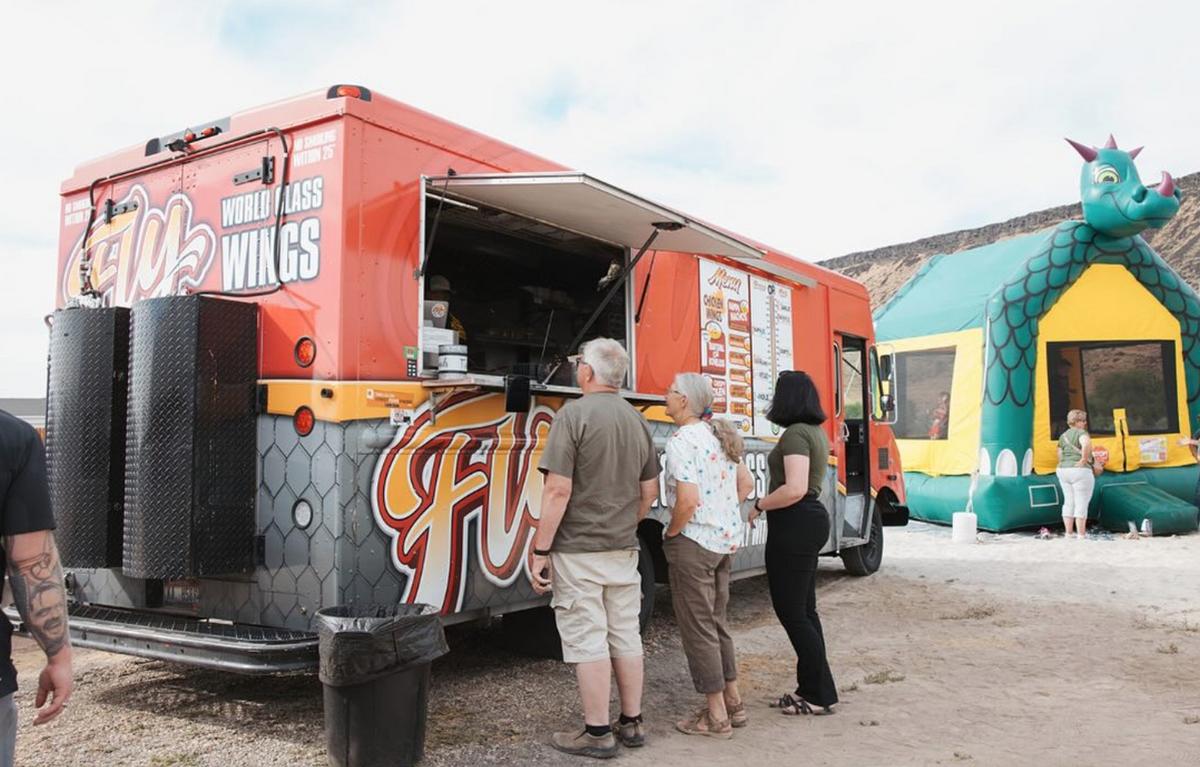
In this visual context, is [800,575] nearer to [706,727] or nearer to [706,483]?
[706,483]

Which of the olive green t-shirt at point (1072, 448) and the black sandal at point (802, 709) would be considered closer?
the black sandal at point (802, 709)

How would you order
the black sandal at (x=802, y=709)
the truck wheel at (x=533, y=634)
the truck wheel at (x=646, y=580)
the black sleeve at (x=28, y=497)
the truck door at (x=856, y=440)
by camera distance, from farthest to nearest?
the truck door at (x=856, y=440) < the truck wheel at (x=646, y=580) < the truck wheel at (x=533, y=634) < the black sandal at (x=802, y=709) < the black sleeve at (x=28, y=497)

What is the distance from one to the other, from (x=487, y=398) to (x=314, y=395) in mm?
911

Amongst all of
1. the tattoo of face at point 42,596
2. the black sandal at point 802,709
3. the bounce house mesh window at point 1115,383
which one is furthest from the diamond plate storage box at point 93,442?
the bounce house mesh window at point 1115,383

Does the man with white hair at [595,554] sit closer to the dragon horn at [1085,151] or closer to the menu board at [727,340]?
the menu board at [727,340]

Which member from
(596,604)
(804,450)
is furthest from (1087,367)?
(596,604)

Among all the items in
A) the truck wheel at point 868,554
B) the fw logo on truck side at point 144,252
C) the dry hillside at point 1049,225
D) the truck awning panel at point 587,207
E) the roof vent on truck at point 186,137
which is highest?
the dry hillside at point 1049,225

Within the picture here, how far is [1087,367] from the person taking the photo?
1262 cm

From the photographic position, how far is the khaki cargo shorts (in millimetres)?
3990

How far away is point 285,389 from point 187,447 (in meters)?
0.47

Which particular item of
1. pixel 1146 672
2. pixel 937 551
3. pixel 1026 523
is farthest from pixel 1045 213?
pixel 1146 672

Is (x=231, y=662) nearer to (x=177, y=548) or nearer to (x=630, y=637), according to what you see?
(x=177, y=548)

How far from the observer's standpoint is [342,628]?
3551 millimetres

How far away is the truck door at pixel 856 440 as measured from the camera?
8.73 meters
